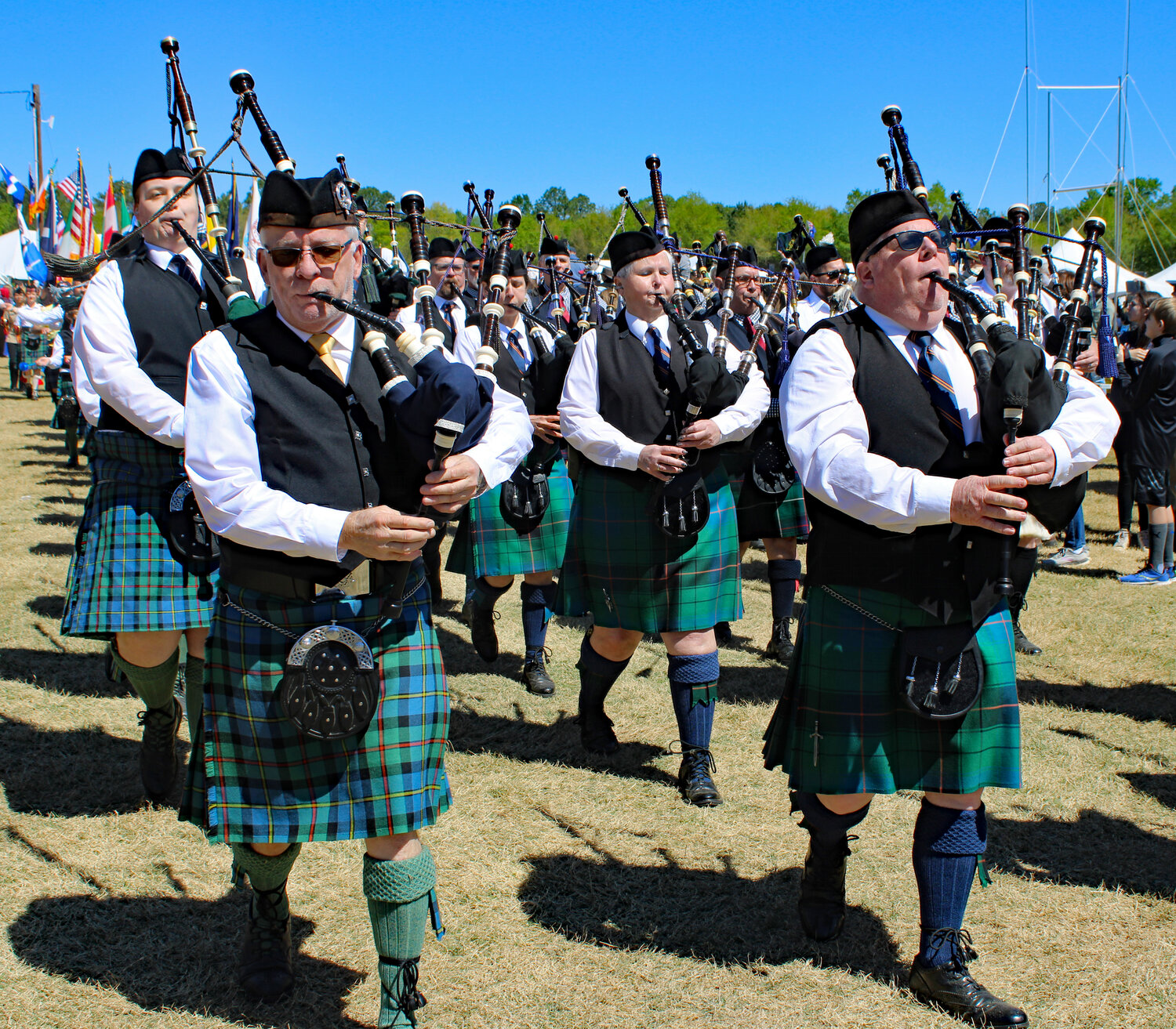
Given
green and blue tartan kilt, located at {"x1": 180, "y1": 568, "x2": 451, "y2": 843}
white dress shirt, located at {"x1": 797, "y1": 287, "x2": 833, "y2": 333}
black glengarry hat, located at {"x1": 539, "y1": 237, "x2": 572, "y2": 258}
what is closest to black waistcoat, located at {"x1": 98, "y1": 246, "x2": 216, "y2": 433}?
green and blue tartan kilt, located at {"x1": 180, "y1": 568, "x2": 451, "y2": 843}

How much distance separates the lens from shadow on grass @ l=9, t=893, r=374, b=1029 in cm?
235

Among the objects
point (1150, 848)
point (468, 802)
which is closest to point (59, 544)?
point (468, 802)

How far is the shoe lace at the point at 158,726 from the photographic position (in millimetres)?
3348

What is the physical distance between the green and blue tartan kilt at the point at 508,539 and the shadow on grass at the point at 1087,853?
2290mm

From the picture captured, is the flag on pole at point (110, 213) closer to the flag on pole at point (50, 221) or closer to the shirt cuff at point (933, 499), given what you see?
the flag on pole at point (50, 221)

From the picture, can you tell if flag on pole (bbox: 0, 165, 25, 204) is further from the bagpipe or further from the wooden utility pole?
the bagpipe

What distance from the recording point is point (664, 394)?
3.69m

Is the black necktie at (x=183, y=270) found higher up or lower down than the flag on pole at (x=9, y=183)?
lower down

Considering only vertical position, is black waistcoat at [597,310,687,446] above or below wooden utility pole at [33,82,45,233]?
below

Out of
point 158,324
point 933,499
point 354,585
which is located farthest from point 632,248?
point 354,585

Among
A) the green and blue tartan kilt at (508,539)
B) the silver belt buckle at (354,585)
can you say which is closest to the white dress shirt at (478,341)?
the green and blue tartan kilt at (508,539)

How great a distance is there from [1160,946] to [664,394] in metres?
2.13

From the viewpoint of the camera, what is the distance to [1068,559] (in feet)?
24.1

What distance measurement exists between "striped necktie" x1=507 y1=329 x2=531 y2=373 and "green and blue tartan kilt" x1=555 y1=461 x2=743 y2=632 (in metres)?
1.51
